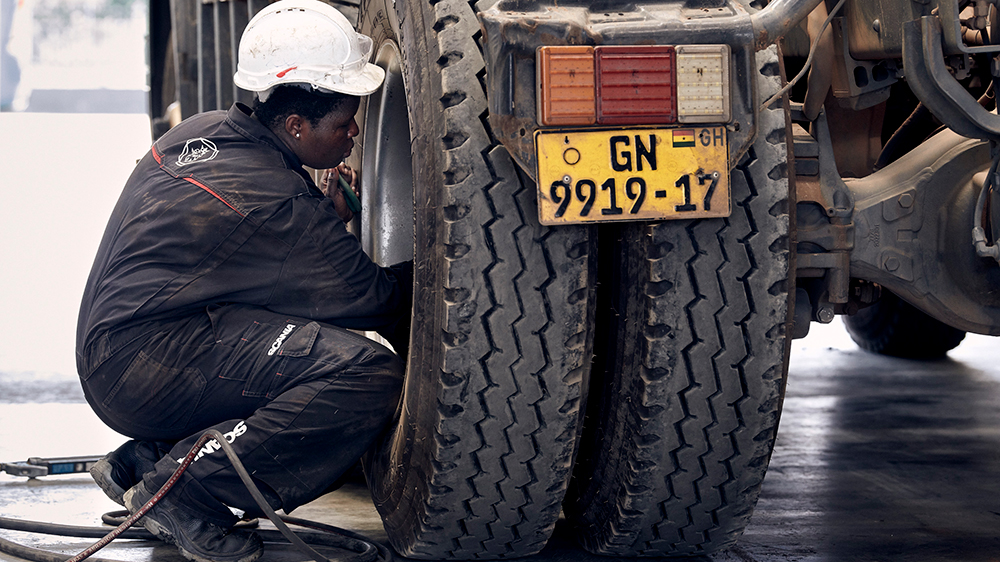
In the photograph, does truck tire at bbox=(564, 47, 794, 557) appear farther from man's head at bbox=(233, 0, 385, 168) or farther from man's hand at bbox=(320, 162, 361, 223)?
man's hand at bbox=(320, 162, 361, 223)

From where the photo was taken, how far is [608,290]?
233cm

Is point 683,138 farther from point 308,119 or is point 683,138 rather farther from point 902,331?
point 902,331

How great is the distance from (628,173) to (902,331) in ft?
14.1

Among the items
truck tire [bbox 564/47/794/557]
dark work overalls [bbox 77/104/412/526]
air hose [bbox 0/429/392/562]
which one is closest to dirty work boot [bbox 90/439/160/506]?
air hose [bbox 0/429/392/562]

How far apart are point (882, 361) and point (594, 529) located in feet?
12.6

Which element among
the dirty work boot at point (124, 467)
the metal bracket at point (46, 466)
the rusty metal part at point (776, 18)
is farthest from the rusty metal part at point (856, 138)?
the metal bracket at point (46, 466)

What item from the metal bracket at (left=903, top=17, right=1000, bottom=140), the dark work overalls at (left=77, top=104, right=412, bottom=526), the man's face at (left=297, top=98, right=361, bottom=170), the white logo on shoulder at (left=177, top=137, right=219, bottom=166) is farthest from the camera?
the man's face at (left=297, top=98, right=361, bottom=170)

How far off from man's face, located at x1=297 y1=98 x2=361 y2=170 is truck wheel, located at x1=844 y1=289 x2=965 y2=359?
12.2ft

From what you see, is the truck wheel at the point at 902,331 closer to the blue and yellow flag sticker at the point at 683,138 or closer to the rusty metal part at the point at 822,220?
the rusty metal part at the point at 822,220

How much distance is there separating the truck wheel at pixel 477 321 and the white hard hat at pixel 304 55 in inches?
15.7

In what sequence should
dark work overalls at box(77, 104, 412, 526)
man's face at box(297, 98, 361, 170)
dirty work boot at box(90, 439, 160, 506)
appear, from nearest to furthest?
dark work overalls at box(77, 104, 412, 526) < man's face at box(297, 98, 361, 170) < dirty work boot at box(90, 439, 160, 506)

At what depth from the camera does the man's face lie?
285 centimetres

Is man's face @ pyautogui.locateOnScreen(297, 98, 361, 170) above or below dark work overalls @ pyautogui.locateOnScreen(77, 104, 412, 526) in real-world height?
above

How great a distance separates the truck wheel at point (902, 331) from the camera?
572cm
